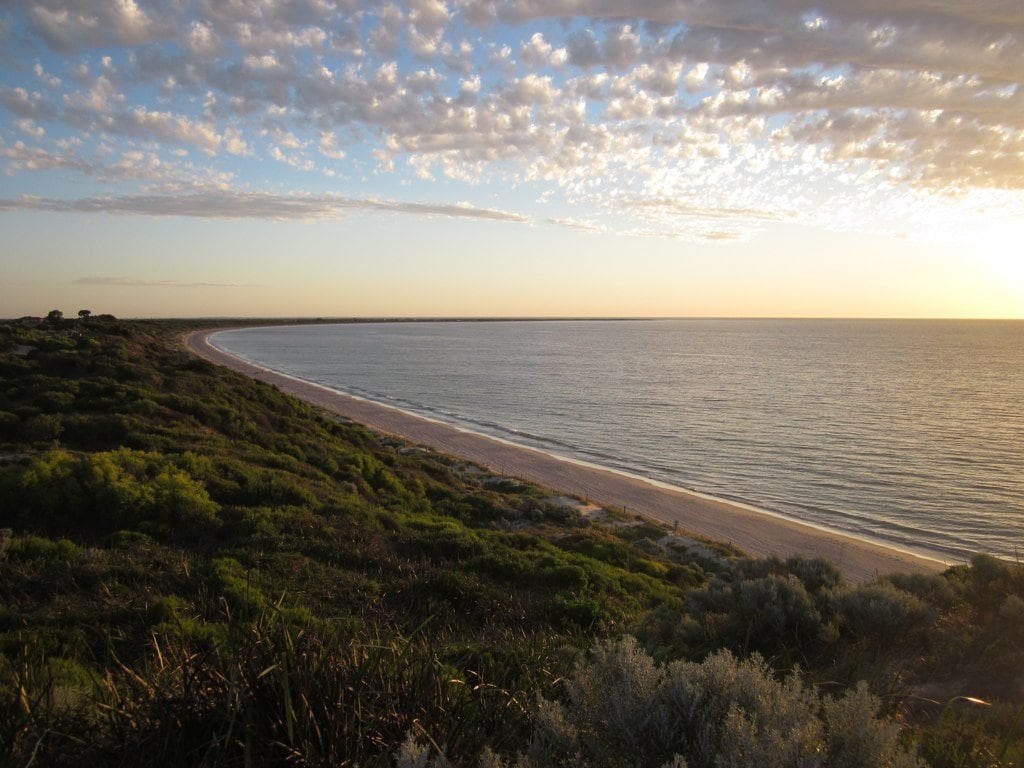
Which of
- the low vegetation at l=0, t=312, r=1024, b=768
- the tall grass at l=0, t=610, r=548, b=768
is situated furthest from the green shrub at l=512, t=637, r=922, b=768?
the tall grass at l=0, t=610, r=548, b=768

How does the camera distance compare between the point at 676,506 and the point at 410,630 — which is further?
the point at 676,506

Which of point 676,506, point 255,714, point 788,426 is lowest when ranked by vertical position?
point 676,506

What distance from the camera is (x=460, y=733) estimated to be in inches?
139

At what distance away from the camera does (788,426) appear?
37.1 metres

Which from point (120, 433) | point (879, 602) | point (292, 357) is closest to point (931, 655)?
point (879, 602)

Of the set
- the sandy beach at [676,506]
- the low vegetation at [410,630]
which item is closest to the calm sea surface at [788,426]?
the sandy beach at [676,506]

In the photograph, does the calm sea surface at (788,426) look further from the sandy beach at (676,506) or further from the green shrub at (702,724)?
the green shrub at (702,724)

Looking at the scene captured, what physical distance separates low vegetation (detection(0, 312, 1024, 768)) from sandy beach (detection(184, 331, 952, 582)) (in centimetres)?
305

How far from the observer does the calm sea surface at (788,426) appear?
22.2 m

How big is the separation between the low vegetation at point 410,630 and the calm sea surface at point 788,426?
9150mm

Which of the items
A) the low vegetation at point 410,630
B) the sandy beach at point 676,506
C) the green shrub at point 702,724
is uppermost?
the green shrub at point 702,724

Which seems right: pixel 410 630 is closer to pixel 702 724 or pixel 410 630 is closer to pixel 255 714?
pixel 255 714

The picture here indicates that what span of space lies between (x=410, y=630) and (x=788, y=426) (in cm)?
3409

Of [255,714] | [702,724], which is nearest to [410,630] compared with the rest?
[255,714]
